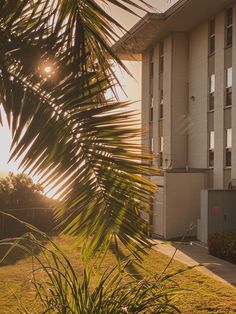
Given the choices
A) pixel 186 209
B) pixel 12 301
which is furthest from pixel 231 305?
pixel 186 209

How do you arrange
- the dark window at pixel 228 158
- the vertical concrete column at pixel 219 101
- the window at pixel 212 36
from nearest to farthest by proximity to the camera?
the dark window at pixel 228 158 → the vertical concrete column at pixel 219 101 → the window at pixel 212 36

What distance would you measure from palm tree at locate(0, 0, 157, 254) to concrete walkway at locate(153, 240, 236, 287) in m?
10.6

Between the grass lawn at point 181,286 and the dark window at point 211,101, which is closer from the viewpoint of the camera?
the grass lawn at point 181,286

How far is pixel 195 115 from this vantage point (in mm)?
29859

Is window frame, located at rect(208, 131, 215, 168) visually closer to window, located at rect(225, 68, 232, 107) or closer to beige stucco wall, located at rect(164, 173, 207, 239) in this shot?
beige stucco wall, located at rect(164, 173, 207, 239)

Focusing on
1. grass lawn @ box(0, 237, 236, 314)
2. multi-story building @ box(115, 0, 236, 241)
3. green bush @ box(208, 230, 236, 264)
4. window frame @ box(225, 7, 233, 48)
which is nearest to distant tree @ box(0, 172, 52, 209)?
multi-story building @ box(115, 0, 236, 241)

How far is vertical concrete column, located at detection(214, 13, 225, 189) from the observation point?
87.2 feet

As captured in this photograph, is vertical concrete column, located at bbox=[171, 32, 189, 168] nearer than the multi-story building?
No

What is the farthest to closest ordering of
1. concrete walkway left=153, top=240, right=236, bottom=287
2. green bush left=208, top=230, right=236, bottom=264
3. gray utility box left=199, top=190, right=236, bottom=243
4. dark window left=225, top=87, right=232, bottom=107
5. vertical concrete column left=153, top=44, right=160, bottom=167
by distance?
vertical concrete column left=153, top=44, right=160, bottom=167
dark window left=225, top=87, right=232, bottom=107
gray utility box left=199, top=190, right=236, bottom=243
green bush left=208, top=230, right=236, bottom=264
concrete walkway left=153, top=240, right=236, bottom=287

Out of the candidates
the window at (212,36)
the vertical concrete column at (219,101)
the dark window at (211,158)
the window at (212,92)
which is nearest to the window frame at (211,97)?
the window at (212,92)

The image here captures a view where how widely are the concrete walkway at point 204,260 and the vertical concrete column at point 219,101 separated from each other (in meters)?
3.99

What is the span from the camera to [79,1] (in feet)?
11.8

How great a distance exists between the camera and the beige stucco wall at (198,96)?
94.0 ft

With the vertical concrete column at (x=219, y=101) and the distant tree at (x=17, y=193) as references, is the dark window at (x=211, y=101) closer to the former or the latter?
the vertical concrete column at (x=219, y=101)
